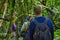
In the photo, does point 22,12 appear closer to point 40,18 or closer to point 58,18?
point 40,18

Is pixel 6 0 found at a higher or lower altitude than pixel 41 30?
→ higher

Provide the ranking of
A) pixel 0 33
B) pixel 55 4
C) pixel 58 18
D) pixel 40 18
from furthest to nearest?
pixel 55 4
pixel 58 18
pixel 0 33
pixel 40 18

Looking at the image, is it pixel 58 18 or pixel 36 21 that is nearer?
pixel 36 21

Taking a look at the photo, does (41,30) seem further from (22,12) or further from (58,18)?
(58,18)

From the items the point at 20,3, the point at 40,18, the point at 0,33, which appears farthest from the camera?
the point at 0,33

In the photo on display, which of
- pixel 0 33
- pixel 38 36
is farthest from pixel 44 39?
pixel 0 33

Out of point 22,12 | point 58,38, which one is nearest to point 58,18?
point 58,38

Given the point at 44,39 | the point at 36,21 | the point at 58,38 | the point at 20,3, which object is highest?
the point at 20,3

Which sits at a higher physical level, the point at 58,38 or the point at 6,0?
the point at 6,0

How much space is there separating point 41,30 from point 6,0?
4.10 ft

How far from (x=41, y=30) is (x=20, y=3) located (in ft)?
2.26

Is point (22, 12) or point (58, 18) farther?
point (58, 18)

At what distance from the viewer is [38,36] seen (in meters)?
4.17

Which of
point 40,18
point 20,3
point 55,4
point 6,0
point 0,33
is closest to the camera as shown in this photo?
point 6,0
